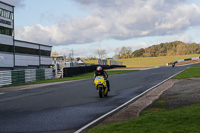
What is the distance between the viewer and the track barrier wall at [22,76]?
2509 cm

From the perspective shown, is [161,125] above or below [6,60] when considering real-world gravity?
below

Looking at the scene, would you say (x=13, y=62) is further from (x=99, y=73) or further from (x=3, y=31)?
(x=99, y=73)

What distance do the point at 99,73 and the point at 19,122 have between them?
5.92 meters

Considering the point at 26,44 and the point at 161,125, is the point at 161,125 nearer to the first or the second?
the point at 161,125

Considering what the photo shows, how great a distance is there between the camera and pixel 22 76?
28.1m

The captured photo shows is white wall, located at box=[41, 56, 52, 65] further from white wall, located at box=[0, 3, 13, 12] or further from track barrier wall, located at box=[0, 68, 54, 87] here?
track barrier wall, located at box=[0, 68, 54, 87]

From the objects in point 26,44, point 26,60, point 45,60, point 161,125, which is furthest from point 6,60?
point 161,125

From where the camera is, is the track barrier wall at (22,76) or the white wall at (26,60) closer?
the track barrier wall at (22,76)

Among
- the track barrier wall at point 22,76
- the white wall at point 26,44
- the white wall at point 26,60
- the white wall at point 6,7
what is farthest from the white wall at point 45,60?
the track barrier wall at point 22,76

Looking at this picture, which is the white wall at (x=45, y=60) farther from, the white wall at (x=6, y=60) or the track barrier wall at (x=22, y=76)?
the track barrier wall at (x=22, y=76)

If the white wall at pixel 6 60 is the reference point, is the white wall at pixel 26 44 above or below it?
above

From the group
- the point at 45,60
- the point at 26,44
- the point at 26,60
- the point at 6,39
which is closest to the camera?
the point at 6,39

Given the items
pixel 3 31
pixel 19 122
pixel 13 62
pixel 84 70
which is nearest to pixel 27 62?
pixel 13 62

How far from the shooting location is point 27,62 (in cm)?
6284
